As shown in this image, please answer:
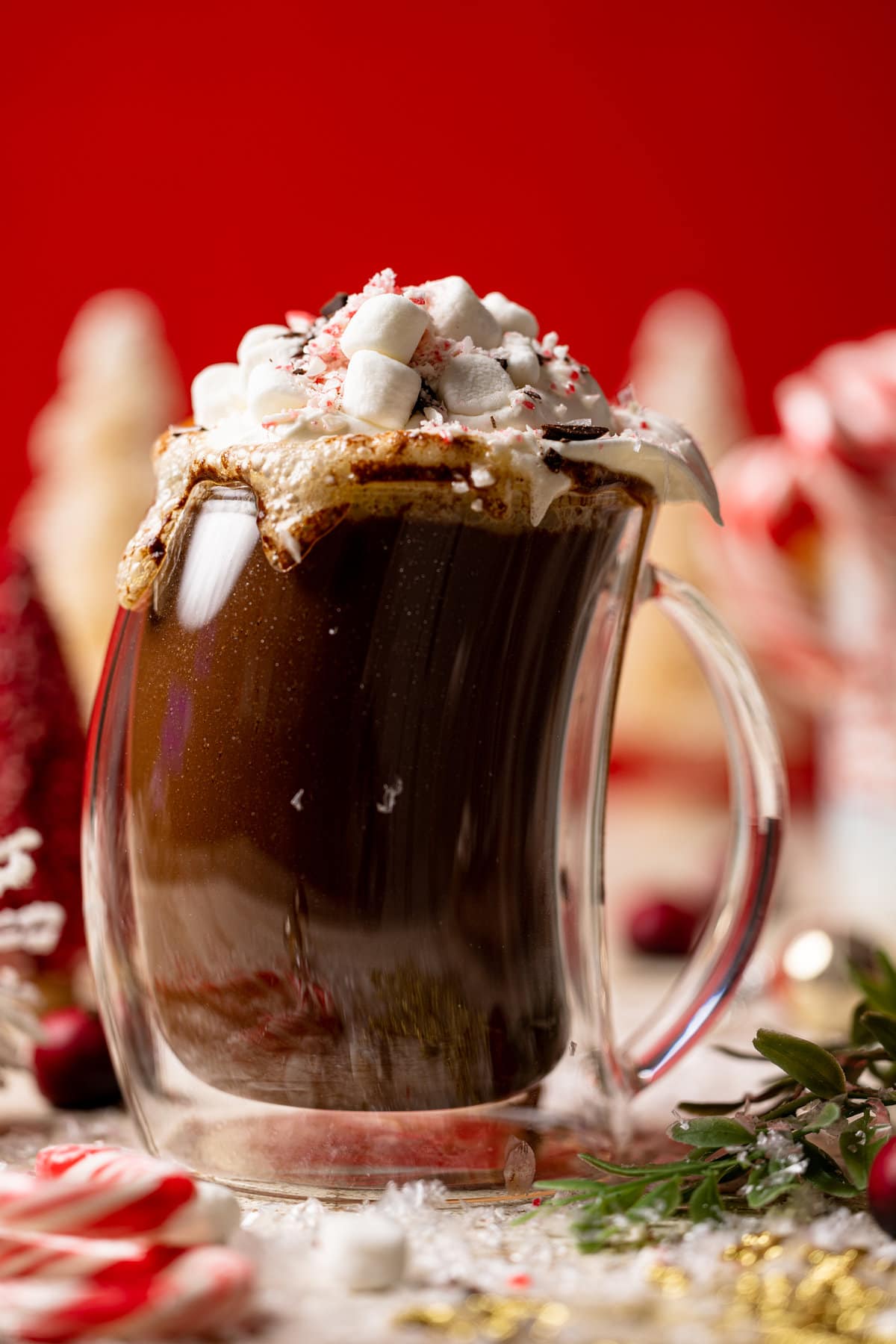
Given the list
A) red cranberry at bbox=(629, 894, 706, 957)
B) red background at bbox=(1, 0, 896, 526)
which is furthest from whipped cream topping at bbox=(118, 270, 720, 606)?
red background at bbox=(1, 0, 896, 526)

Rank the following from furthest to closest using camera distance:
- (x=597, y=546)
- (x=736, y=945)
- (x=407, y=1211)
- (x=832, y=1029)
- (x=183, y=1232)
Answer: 1. (x=832, y=1029)
2. (x=736, y=945)
3. (x=597, y=546)
4. (x=407, y=1211)
5. (x=183, y=1232)

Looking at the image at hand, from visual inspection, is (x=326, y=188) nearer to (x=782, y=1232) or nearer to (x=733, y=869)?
(x=733, y=869)

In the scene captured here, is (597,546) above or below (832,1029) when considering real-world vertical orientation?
above

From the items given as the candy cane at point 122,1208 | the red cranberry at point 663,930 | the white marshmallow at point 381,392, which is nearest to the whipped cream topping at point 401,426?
the white marshmallow at point 381,392

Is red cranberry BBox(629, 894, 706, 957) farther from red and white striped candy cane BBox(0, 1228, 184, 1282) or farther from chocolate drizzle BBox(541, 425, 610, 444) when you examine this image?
red and white striped candy cane BBox(0, 1228, 184, 1282)

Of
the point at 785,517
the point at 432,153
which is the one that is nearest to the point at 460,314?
the point at 785,517

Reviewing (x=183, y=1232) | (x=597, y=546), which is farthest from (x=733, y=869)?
(x=183, y=1232)
